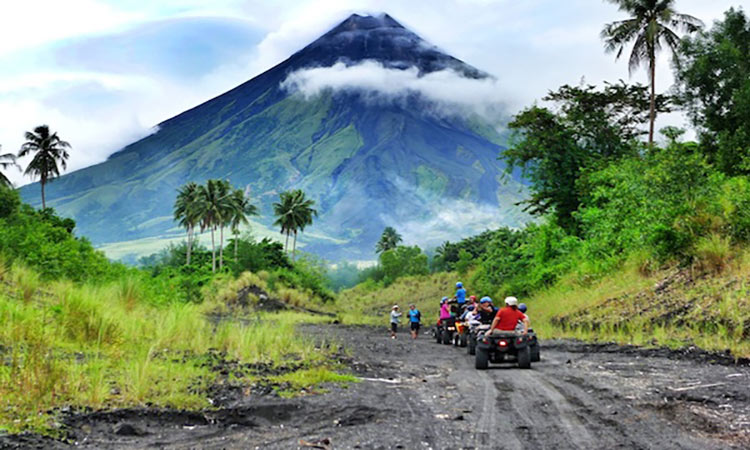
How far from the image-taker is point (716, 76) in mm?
43281

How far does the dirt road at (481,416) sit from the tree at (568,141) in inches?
1151

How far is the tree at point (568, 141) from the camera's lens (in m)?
40.8

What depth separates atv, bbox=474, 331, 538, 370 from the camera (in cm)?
1402

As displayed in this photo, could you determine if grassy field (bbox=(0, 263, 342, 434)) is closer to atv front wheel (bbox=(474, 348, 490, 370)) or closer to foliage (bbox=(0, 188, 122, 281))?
atv front wheel (bbox=(474, 348, 490, 370))

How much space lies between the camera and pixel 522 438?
273 inches

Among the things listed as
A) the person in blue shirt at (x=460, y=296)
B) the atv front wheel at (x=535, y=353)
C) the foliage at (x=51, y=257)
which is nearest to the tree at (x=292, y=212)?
the foliage at (x=51, y=257)

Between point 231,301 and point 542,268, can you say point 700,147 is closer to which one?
point 542,268

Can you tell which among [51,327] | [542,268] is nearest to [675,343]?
[51,327]

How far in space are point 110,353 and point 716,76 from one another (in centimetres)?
4314

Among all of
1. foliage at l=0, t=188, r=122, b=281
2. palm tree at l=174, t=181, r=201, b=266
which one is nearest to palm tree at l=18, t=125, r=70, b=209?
palm tree at l=174, t=181, r=201, b=266

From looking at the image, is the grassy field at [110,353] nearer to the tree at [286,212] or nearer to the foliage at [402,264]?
the foliage at [402,264]

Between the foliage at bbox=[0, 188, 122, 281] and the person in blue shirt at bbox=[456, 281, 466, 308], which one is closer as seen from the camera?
the foliage at bbox=[0, 188, 122, 281]

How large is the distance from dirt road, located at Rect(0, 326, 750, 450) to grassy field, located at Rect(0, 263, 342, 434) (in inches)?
24.9

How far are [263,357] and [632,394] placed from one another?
6.98 m
